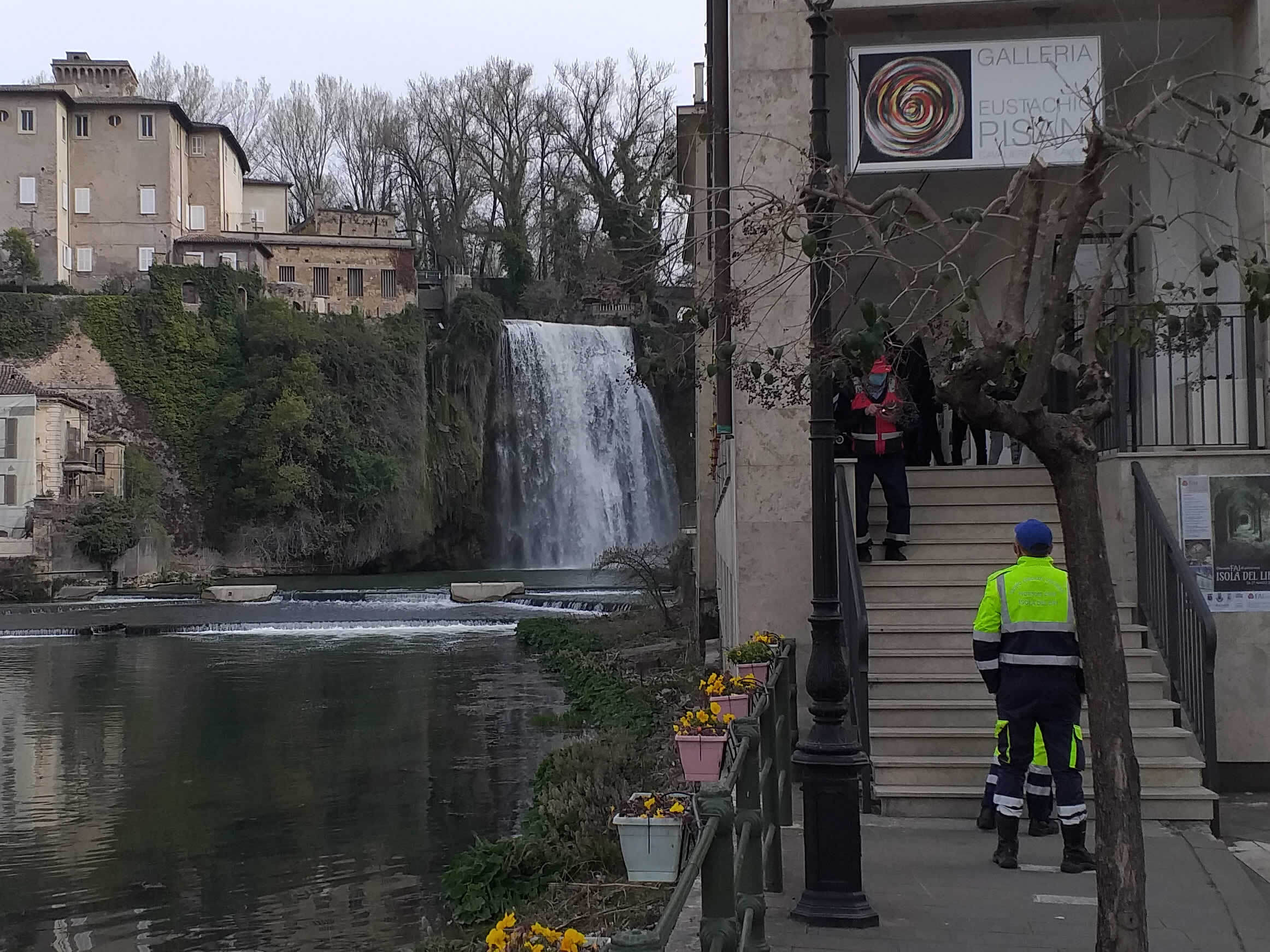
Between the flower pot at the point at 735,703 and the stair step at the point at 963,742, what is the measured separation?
1066mm

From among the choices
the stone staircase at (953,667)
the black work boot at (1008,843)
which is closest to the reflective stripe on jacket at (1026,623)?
the stone staircase at (953,667)

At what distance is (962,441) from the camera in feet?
47.9

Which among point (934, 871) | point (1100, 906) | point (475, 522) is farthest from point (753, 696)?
point (475, 522)

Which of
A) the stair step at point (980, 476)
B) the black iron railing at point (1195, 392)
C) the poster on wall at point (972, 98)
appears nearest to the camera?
the black iron railing at point (1195, 392)

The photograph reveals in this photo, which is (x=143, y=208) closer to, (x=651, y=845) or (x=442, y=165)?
(x=442, y=165)

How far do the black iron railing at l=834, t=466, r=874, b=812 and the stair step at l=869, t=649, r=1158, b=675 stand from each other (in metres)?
0.22

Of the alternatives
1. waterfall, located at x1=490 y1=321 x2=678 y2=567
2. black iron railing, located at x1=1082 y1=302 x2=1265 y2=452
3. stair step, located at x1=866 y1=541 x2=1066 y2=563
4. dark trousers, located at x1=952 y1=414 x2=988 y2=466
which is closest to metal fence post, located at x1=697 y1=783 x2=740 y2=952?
black iron railing, located at x1=1082 y1=302 x2=1265 y2=452

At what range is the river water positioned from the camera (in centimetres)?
875

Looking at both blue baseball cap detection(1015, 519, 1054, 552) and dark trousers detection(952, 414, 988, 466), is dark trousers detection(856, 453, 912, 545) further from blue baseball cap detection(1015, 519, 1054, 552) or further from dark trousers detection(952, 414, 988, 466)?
dark trousers detection(952, 414, 988, 466)

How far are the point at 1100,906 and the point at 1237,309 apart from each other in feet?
23.7

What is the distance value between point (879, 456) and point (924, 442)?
3103mm

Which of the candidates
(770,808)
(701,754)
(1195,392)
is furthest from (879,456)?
(770,808)

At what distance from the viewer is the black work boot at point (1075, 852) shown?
21.9 ft

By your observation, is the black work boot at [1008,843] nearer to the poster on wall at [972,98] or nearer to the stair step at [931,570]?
the stair step at [931,570]
